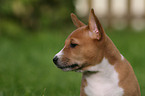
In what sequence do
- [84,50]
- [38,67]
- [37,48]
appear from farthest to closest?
[37,48] → [38,67] → [84,50]

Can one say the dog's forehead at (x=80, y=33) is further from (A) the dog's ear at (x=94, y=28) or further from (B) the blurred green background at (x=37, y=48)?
(B) the blurred green background at (x=37, y=48)

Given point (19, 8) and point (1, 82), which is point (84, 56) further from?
point (19, 8)

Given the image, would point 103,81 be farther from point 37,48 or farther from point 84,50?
point 37,48

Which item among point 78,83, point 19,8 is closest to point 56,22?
point 19,8

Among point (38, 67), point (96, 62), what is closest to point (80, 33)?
point (96, 62)

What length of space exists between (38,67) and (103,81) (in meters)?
3.59

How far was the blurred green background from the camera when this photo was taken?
5309mm

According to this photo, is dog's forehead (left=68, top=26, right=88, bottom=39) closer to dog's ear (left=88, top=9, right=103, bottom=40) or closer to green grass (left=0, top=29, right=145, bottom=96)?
dog's ear (left=88, top=9, right=103, bottom=40)

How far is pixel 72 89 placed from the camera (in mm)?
5191

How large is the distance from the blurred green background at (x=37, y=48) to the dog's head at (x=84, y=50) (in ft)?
2.13

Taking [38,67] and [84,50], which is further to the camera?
[38,67]

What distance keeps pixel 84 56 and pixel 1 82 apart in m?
2.33

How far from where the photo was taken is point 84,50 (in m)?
3.60

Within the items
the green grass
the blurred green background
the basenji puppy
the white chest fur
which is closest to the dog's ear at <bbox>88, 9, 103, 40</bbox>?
the basenji puppy
